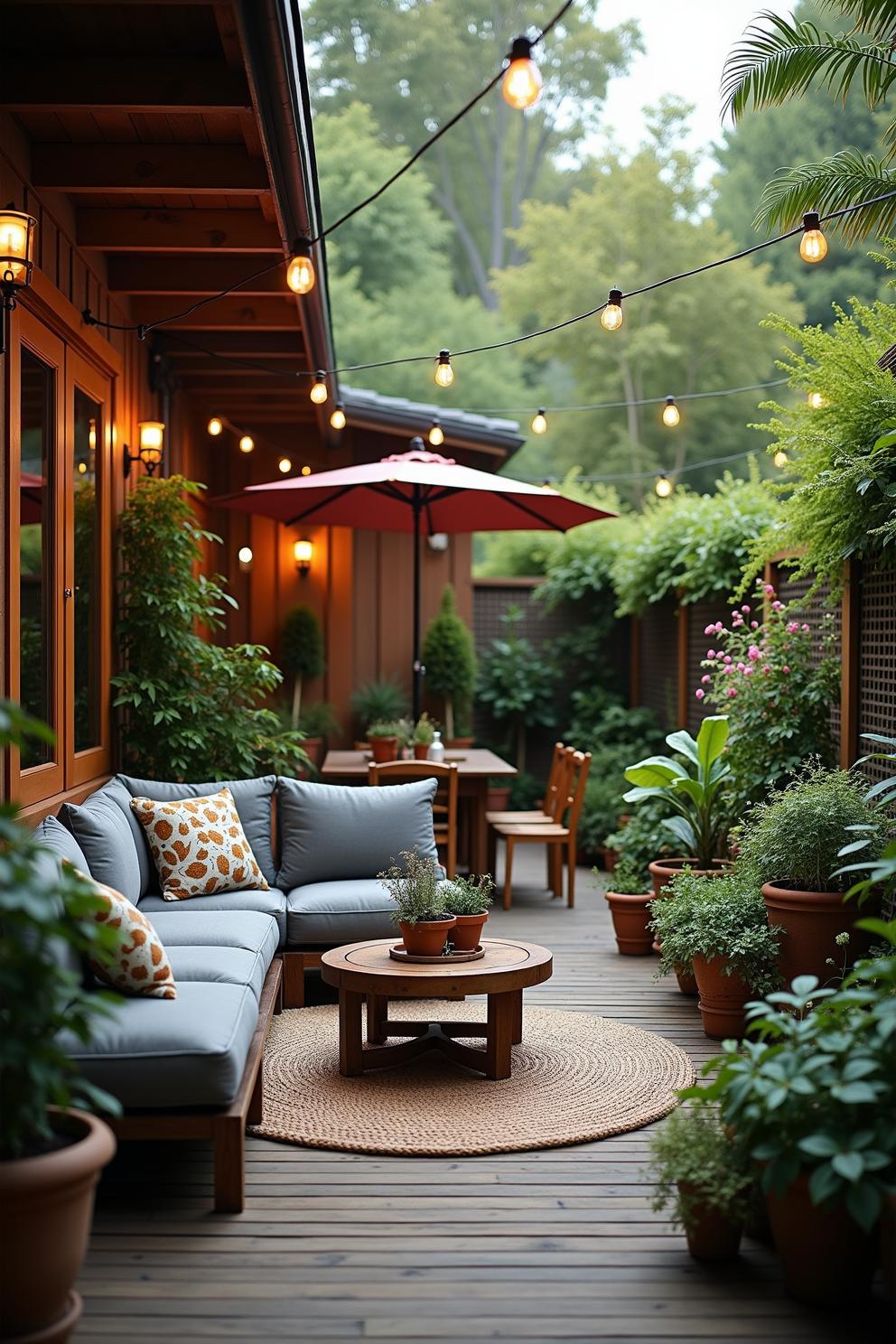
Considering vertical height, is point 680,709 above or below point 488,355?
below

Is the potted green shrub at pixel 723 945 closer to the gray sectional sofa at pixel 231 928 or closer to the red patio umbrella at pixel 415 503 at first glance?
the gray sectional sofa at pixel 231 928

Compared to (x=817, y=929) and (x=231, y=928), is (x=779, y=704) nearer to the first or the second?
(x=817, y=929)

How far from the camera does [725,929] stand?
198 inches

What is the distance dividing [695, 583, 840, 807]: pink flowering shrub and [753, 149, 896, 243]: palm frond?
2.92m

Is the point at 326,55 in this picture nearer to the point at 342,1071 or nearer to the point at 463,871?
the point at 463,871

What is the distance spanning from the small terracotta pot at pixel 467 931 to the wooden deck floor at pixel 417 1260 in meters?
0.96

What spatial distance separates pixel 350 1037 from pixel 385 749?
343 centimetres

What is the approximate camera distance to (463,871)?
8.20 m

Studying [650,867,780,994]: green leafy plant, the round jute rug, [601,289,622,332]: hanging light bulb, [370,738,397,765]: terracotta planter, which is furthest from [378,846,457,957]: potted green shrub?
[370,738,397,765]: terracotta planter

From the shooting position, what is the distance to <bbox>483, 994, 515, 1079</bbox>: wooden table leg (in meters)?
4.59

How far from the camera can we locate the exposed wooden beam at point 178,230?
18.1 feet

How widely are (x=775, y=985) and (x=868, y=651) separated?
146 cm

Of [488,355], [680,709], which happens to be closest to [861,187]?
[680,709]

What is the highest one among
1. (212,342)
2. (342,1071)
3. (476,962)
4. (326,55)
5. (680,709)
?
(326,55)
